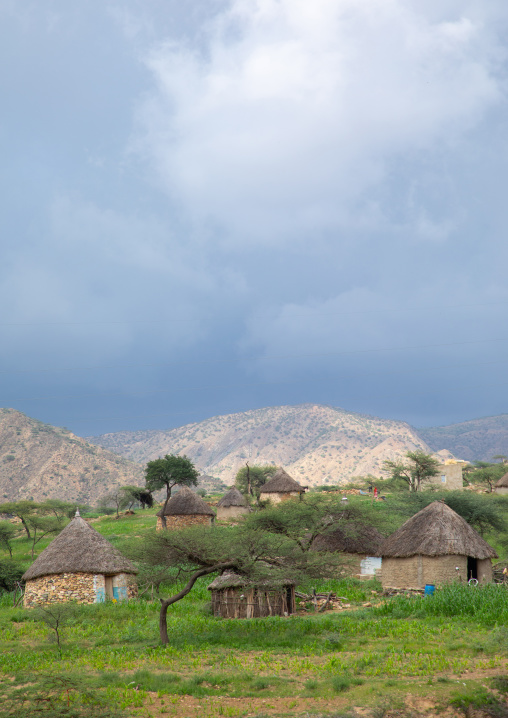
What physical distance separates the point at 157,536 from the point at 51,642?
16.2 ft

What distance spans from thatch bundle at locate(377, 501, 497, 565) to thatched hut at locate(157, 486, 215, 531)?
76.1 feet

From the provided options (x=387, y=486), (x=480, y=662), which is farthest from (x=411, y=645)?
(x=387, y=486)

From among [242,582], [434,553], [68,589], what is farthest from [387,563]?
[68,589]

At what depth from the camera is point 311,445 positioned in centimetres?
17150

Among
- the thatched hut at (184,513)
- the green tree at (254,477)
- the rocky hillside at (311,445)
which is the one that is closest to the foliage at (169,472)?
the thatched hut at (184,513)

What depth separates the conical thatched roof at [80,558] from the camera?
27.3m

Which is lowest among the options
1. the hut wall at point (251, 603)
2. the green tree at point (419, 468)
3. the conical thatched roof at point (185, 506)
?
the hut wall at point (251, 603)

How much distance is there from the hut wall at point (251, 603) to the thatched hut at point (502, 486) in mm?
45140

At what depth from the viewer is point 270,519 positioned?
30.6 metres

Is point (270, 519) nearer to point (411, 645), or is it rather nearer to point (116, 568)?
point (116, 568)

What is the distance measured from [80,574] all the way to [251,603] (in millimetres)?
8869

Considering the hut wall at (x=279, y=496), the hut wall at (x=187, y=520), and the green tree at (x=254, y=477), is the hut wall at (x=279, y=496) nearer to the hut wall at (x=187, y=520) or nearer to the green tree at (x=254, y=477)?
the hut wall at (x=187, y=520)

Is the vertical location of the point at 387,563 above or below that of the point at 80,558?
below

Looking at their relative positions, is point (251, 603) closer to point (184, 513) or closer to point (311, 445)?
point (184, 513)
